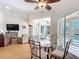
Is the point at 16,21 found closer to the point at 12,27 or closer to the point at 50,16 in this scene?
the point at 12,27

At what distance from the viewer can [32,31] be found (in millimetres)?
11875

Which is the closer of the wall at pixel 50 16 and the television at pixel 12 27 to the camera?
the wall at pixel 50 16

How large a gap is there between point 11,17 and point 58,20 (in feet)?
23.6

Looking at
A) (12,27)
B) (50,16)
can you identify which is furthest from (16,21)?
(50,16)

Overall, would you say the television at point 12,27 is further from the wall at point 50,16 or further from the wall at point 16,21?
the wall at point 50,16

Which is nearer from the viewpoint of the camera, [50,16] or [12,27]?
[50,16]

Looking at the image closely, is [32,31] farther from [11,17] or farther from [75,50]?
[75,50]

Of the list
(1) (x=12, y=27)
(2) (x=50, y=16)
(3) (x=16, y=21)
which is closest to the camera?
(2) (x=50, y=16)

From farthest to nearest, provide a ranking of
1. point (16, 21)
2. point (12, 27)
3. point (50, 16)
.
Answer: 1. point (16, 21)
2. point (12, 27)
3. point (50, 16)

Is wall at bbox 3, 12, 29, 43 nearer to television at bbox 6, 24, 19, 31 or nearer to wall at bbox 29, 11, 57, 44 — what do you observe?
television at bbox 6, 24, 19, 31

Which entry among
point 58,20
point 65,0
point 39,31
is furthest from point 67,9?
point 39,31

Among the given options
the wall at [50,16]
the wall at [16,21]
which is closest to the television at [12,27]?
the wall at [16,21]

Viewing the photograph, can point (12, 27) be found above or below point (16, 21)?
below

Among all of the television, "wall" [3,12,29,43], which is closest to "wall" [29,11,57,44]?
"wall" [3,12,29,43]
